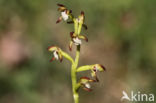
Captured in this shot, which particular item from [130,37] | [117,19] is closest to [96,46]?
[117,19]

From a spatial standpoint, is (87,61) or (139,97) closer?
(139,97)

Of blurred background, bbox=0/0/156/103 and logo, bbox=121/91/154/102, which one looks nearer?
logo, bbox=121/91/154/102

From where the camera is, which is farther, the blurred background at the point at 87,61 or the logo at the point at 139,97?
the blurred background at the point at 87,61

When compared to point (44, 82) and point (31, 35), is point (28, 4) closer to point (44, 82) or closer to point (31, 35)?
point (31, 35)

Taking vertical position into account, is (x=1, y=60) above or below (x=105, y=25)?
below

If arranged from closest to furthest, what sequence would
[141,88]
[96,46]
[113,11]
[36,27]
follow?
[141,88]
[113,11]
[36,27]
[96,46]

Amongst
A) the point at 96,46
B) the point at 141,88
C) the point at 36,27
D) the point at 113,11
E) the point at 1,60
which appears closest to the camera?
the point at 141,88

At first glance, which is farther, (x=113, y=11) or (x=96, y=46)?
(x=96, y=46)

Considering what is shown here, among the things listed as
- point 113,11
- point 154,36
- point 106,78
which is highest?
point 113,11
